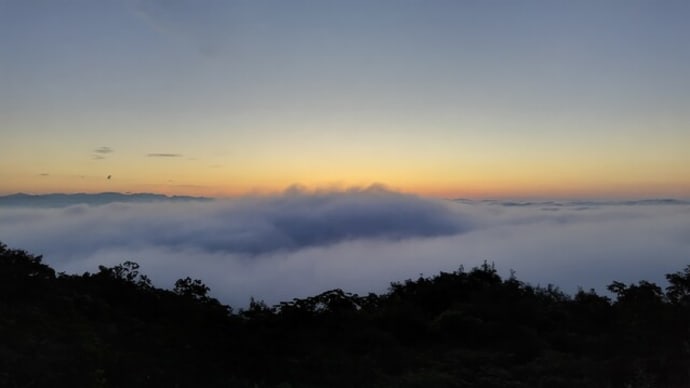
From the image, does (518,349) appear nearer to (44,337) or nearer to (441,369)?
(441,369)

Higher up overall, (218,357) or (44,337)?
(44,337)

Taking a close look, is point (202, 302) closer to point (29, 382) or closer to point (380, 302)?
point (380, 302)

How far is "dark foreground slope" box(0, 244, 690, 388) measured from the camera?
7.48 meters

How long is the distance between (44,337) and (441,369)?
5.24m

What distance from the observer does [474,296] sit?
42.7 ft

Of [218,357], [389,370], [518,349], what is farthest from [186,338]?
[518,349]

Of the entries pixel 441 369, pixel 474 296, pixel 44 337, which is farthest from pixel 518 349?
pixel 44 337

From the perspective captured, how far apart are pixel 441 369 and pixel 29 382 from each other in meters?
5.36

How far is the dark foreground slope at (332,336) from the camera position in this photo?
7484 mm

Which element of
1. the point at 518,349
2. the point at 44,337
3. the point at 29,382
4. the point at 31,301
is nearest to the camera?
the point at 29,382

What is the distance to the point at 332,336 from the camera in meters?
11.1

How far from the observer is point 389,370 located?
9.30 metres

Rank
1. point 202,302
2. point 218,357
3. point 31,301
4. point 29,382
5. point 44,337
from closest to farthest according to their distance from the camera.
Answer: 1. point 29,382
2. point 44,337
3. point 218,357
4. point 31,301
5. point 202,302

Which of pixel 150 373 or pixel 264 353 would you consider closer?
pixel 150 373
